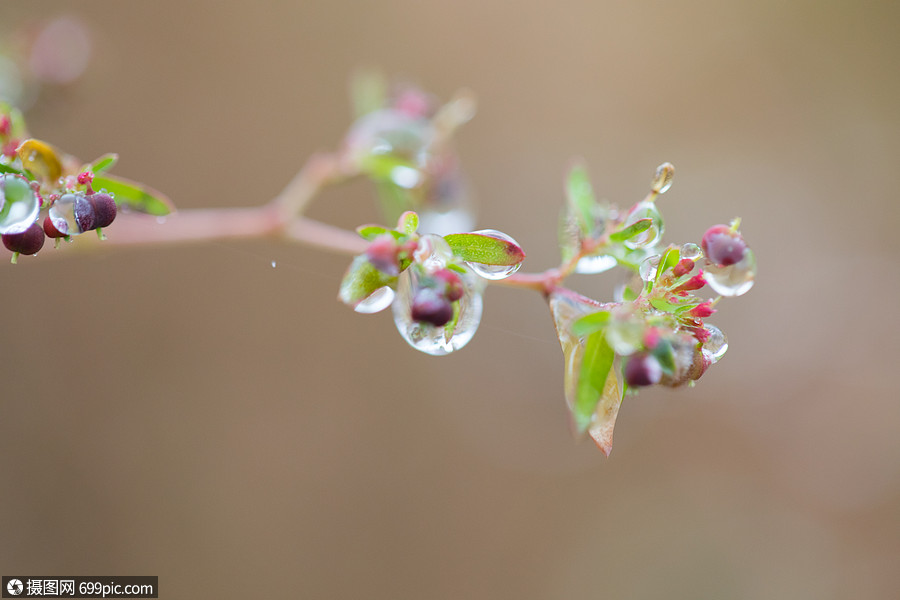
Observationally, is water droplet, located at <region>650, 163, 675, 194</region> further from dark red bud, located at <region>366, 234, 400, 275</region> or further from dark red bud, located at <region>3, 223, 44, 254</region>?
dark red bud, located at <region>3, 223, 44, 254</region>

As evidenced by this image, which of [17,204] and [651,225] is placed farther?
[651,225]

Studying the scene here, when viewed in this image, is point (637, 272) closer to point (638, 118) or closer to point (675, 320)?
point (675, 320)

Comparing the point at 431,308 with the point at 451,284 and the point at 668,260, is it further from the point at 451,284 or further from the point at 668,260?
the point at 668,260

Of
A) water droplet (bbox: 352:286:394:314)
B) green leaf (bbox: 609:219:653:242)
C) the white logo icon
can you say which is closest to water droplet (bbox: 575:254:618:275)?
green leaf (bbox: 609:219:653:242)

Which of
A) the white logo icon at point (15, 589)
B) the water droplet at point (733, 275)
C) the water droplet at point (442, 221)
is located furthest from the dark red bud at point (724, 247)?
the white logo icon at point (15, 589)

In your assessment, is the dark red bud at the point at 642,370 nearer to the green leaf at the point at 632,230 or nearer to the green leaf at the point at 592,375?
the green leaf at the point at 592,375

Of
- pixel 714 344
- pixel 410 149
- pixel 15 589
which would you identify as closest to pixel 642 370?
pixel 714 344

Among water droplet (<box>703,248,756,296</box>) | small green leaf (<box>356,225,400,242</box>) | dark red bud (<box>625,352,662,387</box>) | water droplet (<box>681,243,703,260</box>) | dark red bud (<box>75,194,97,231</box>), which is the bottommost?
dark red bud (<box>625,352,662,387</box>)
